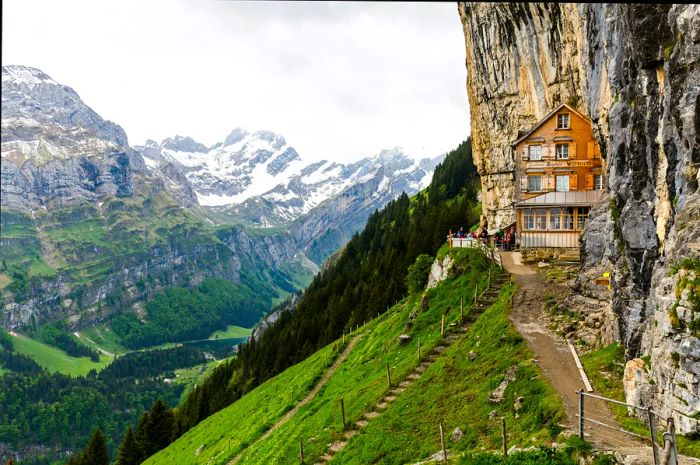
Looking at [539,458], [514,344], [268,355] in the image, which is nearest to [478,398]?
[514,344]

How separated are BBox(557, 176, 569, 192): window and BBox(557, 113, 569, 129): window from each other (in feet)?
18.7

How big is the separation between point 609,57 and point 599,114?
6.95 metres

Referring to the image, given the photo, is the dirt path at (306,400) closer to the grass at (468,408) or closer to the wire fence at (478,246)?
the grass at (468,408)

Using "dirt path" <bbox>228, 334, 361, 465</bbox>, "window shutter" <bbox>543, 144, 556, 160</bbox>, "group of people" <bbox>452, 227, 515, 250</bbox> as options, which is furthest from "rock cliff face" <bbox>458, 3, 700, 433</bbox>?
"dirt path" <bbox>228, 334, 361, 465</bbox>

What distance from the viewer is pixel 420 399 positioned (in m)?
30.5

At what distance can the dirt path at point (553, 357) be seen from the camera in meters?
20.1

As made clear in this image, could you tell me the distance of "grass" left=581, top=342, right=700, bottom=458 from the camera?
20578 mm

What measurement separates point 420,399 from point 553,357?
318 inches

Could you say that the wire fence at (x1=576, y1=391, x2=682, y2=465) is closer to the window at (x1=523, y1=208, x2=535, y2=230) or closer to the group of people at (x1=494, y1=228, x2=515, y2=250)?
the window at (x1=523, y1=208, x2=535, y2=230)

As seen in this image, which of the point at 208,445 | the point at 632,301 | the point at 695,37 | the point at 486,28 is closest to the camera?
the point at 695,37

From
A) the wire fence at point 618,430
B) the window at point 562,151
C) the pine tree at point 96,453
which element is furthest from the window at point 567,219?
the pine tree at point 96,453

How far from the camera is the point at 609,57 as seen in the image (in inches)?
1095

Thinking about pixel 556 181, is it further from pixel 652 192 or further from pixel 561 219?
pixel 652 192

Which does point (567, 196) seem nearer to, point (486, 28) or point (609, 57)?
point (609, 57)
